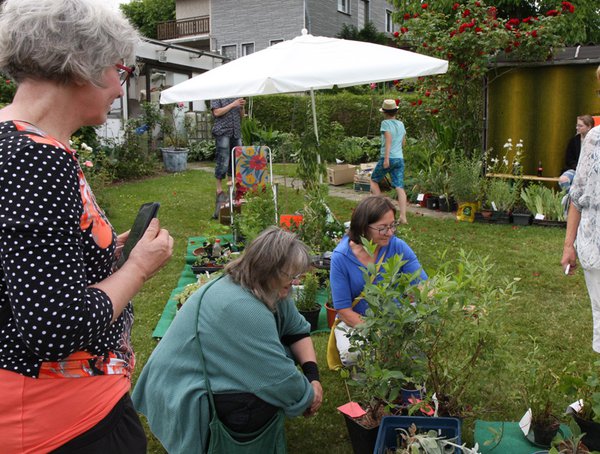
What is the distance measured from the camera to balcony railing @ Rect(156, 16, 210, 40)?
31.1 metres

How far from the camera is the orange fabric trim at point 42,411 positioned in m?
1.18

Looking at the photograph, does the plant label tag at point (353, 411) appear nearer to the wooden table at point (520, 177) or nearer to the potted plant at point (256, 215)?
the potted plant at point (256, 215)

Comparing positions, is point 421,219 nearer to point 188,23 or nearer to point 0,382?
point 0,382

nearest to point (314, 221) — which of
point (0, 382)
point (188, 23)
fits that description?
point (0, 382)

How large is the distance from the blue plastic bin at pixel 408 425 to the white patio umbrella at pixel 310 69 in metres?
3.83

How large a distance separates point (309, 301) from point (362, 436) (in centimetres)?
194

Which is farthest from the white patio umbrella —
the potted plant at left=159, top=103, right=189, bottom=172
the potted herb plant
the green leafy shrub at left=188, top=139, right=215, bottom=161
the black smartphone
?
the green leafy shrub at left=188, top=139, right=215, bottom=161

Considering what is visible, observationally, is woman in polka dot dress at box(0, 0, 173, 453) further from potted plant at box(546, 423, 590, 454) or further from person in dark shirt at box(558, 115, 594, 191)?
person in dark shirt at box(558, 115, 594, 191)

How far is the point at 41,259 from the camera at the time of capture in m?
1.05

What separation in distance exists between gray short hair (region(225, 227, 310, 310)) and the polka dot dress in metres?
1.27

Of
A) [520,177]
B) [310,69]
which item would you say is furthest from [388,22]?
[310,69]

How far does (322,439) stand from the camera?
3.12 m

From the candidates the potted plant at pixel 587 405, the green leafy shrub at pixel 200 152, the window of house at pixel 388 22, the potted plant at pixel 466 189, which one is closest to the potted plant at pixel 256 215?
the potted plant at pixel 587 405

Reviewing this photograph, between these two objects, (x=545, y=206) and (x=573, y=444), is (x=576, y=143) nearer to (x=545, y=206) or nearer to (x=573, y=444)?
(x=545, y=206)
